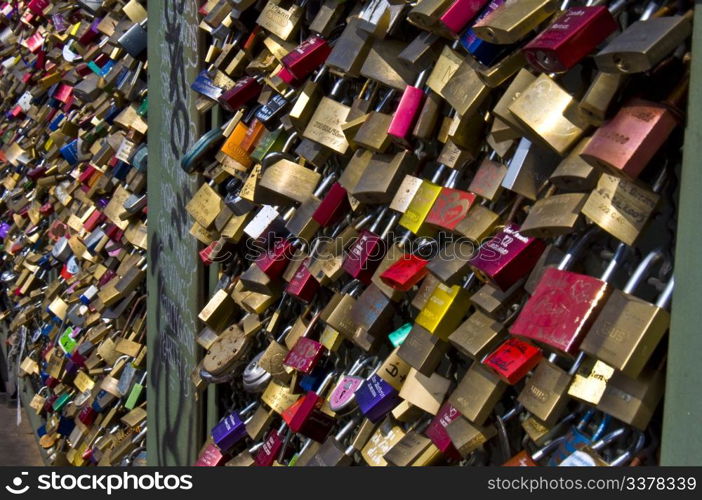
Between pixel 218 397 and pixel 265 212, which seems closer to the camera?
pixel 265 212

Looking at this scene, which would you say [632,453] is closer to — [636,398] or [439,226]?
[636,398]

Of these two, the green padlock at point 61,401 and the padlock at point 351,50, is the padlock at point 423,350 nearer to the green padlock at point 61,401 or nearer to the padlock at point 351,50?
the padlock at point 351,50

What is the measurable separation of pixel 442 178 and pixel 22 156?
398 centimetres

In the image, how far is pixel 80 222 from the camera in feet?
12.6

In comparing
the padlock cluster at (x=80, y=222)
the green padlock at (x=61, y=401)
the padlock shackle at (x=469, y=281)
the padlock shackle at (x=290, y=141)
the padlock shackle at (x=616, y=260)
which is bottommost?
the green padlock at (x=61, y=401)

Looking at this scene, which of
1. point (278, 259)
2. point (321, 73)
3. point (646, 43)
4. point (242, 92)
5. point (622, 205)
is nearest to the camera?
point (646, 43)

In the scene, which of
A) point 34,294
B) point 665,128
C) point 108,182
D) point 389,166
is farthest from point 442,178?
→ point 34,294

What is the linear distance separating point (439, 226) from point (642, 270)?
41 centimetres

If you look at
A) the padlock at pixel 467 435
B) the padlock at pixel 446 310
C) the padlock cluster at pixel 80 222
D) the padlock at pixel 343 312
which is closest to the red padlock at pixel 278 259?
the padlock at pixel 343 312

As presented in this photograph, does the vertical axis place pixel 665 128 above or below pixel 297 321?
above

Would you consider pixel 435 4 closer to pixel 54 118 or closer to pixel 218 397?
pixel 218 397

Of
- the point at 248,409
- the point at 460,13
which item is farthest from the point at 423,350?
the point at 248,409

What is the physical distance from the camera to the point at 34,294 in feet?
15.9

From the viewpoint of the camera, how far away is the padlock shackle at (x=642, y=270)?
3.93ft
